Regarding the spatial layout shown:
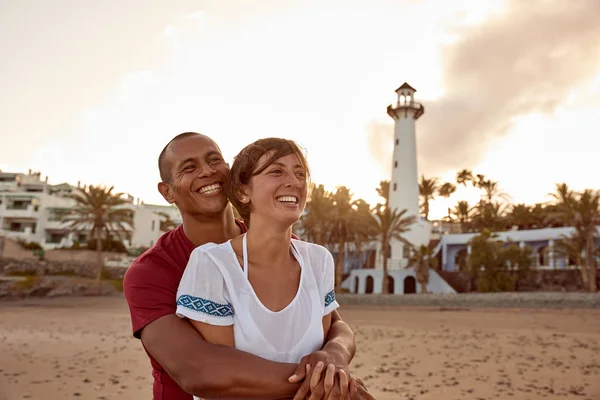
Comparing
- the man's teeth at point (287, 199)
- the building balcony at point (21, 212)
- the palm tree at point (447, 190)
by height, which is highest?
the palm tree at point (447, 190)

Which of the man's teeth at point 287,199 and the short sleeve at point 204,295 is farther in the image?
the man's teeth at point 287,199

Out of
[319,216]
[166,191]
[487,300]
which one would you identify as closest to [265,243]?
[166,191]

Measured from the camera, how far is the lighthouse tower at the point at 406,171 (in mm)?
46688

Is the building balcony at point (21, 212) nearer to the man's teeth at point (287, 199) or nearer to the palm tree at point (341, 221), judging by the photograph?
the palm tree at point (341, 221)

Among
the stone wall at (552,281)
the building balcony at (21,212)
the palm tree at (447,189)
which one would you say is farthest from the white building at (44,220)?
the stone wall at (552,281)

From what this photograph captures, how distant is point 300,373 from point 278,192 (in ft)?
2.57

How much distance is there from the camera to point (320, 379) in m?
1.99

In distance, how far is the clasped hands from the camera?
6.43 ft

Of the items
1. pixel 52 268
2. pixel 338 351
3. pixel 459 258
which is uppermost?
pixel 459 258

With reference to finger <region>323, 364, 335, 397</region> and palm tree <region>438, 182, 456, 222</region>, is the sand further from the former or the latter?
palm tree <region>438, 182, 456, 222</region>

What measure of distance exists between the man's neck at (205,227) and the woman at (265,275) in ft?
0.86

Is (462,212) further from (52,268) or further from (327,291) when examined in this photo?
(327,291)

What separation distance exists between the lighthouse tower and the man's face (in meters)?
44.2

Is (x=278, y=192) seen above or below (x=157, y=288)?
above
